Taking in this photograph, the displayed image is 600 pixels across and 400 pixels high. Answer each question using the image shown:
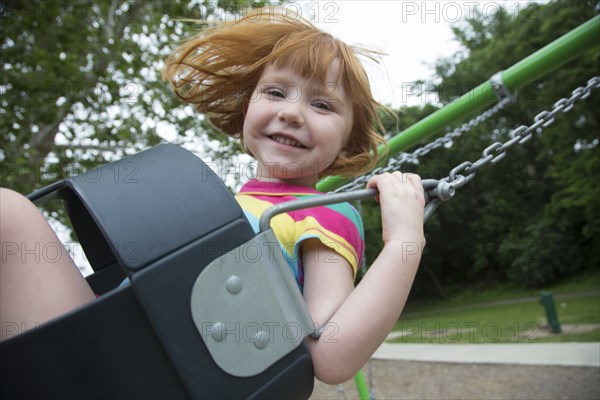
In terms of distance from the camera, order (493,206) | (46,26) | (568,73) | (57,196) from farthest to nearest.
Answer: (493,206), (568,73), (46,26), (57,196)

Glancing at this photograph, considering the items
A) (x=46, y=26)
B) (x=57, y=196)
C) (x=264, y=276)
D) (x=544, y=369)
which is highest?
(x=46, y=26)

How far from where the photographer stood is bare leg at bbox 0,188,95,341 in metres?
0.62

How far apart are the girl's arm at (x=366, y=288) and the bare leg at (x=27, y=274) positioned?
320 mm

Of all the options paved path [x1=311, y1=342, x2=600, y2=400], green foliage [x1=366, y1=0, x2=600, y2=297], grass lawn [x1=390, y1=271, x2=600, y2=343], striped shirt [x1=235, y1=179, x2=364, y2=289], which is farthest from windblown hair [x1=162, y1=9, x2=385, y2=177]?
green foliage [x1=366, y1=0, x2=600, y2=297]

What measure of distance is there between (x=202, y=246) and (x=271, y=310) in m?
0.11

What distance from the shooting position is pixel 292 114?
1.00 metres

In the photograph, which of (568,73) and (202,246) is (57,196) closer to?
(202,246)

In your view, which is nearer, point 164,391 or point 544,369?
point 164,391

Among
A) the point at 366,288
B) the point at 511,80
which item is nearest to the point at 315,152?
the point at 366,288

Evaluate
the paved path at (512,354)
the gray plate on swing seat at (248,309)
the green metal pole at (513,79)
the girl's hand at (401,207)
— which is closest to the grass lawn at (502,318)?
the paved path at (512,354)

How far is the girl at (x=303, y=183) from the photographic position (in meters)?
0.65

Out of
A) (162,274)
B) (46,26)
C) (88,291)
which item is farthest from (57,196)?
(46,26)

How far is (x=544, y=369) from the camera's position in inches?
147

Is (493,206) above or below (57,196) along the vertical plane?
below
